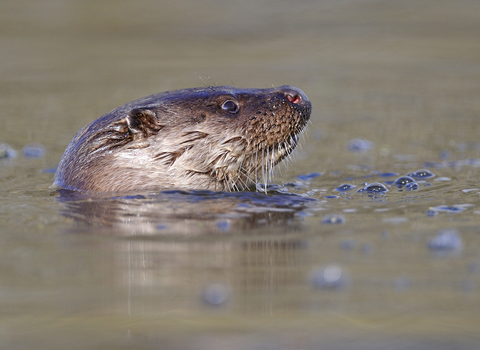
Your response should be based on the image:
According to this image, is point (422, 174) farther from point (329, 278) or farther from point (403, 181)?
point (329, 278)

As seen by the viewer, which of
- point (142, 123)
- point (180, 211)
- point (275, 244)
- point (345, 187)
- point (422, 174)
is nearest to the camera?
point (275, 244)

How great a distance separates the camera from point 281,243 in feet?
11.3

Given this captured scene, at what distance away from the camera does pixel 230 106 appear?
15.4 feet

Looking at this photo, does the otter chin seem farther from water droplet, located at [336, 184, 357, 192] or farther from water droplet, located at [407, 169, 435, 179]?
water droplet, located at [407, 169, 435, 179]

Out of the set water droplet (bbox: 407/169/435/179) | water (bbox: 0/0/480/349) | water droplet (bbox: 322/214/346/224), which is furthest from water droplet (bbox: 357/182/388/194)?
water droplet (bbox: 322/214/346/224)

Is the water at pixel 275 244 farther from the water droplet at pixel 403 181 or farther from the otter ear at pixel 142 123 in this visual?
the otter ear at pixel 142 123

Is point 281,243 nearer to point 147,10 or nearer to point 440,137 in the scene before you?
point 440,137

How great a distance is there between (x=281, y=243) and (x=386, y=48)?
9.94m

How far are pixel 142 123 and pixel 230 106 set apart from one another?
24.4 inches

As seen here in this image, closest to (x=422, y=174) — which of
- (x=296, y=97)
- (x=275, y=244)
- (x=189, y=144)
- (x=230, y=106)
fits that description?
(x=296, y=97)

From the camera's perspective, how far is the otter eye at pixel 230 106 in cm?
467

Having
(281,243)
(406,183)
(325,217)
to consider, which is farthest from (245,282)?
(406,183)

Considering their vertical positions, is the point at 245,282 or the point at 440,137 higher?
the point at 440,137

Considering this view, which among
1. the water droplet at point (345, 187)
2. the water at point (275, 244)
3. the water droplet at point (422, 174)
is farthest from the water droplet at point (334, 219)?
the water droplet at point (422, 174)
